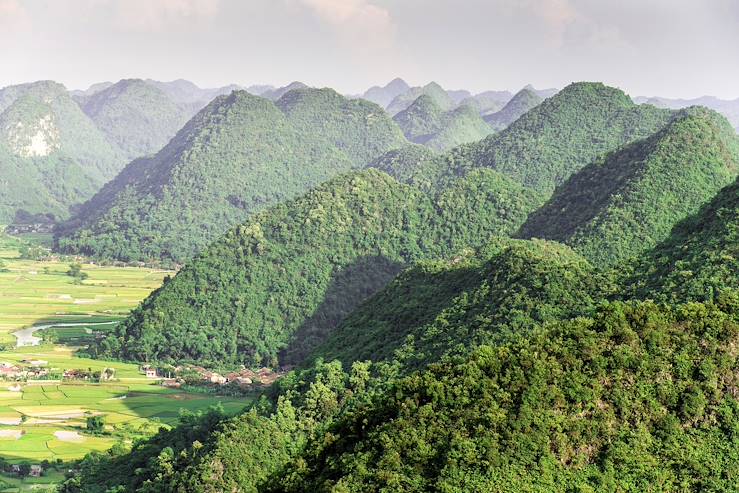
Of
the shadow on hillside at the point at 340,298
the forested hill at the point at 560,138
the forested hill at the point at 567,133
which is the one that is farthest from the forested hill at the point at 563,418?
the forested hill at the point at 567,133

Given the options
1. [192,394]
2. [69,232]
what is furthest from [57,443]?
[69,232]

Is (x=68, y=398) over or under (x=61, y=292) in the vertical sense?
under

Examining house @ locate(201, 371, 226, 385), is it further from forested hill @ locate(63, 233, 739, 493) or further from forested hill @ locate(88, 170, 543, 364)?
forested hill @ locate(63, 233, 739, 493)

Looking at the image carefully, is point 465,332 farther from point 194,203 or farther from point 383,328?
point 194,203

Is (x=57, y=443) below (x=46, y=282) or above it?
below

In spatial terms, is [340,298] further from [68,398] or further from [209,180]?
[209,180]

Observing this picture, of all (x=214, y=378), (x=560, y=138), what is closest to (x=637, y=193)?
(x=214, y=378)

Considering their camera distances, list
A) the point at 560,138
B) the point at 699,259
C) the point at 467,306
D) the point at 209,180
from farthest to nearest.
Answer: the point at 209,180 < the point at 560,138 < the point at 467,306 < the point at 699,259
